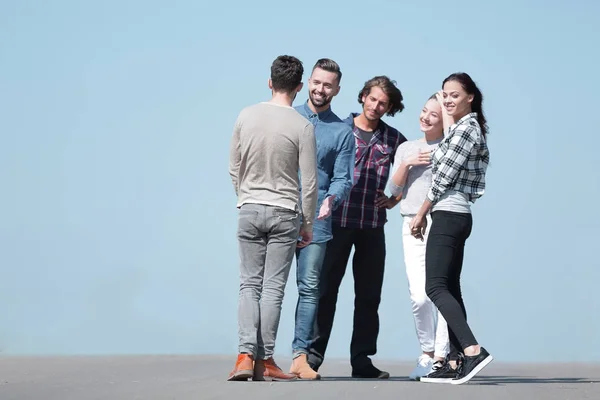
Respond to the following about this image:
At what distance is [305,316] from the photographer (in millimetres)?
6094

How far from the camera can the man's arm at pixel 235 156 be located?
548cm

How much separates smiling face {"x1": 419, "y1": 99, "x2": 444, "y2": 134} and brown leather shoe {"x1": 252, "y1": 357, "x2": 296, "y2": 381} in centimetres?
187

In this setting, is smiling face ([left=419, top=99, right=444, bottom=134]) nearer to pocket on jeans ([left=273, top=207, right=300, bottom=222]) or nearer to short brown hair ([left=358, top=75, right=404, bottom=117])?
short brown hair ([left=358, top=75, right=404, bottom=117])

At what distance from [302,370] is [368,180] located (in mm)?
1379

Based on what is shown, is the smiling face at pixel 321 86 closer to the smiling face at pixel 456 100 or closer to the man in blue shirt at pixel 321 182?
the man in blue shirt at pixel 321 182

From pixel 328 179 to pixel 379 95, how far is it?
75 cm

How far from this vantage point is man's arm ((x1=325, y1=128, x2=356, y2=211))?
6090mm

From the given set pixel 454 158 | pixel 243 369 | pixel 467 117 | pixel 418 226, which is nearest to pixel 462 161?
pixel 454 158

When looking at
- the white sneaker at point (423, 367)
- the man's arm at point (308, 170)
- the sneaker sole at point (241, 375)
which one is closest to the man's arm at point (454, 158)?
the man's arm at point (308, 170)

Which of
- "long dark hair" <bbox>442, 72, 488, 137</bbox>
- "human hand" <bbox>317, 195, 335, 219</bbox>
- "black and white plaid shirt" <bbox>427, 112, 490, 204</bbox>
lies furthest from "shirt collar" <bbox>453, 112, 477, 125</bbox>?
"human hand" <bbox>317, 195, 335, 219</bbox>

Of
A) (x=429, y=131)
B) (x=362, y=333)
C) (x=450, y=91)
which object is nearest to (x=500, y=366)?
(x=362, y=333)

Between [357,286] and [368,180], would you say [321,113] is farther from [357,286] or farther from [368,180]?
[357,286]

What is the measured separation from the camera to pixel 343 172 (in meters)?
6.17

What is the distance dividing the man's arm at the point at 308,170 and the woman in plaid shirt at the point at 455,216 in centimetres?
67
